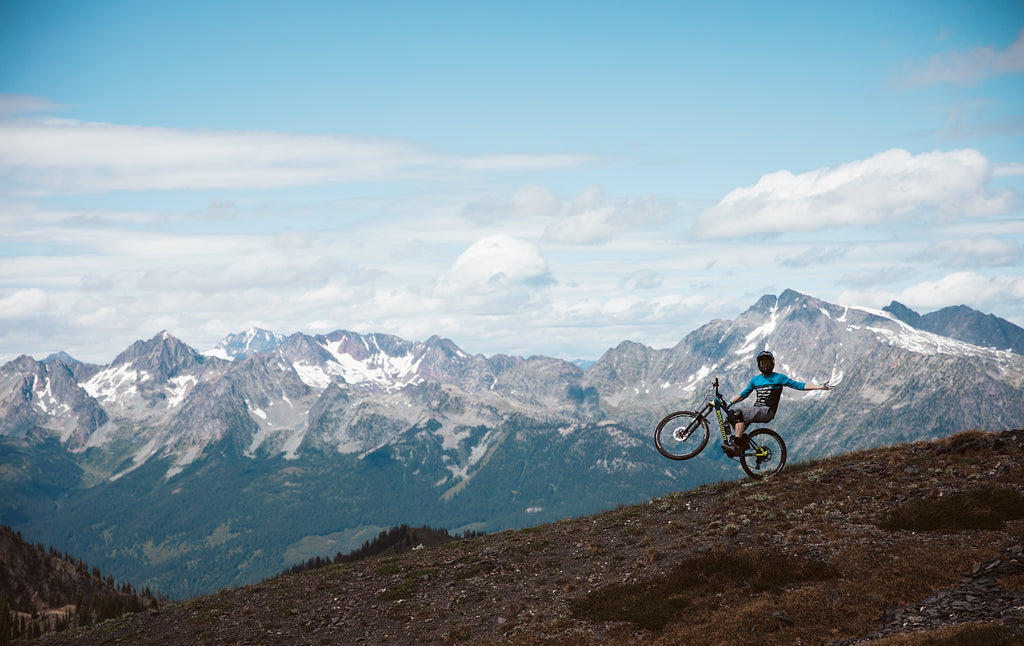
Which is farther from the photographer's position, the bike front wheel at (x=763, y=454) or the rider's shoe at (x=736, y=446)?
the bike front wheel at (x=763, y=454)

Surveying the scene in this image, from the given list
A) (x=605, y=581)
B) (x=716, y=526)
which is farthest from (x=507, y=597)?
(x=716, y=526)

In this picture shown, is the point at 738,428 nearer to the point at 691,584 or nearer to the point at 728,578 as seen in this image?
the point at 728,578

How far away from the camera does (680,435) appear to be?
3144 cm

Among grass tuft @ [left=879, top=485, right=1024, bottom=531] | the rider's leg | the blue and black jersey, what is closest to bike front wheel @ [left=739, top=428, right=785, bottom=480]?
the rider's leg

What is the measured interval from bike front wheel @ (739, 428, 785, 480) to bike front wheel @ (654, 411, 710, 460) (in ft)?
9.07

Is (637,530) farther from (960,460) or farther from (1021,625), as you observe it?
(1021,625)

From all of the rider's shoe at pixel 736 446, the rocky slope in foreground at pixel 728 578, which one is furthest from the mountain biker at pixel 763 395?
the rocky slope in foreground at pixel 728 578

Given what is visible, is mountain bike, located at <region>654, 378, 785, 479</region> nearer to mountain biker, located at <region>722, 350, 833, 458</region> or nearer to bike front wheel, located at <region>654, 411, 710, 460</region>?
bike front wheel, located at <region>654, 411, 710, 460</region>

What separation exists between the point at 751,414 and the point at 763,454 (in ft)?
12.7

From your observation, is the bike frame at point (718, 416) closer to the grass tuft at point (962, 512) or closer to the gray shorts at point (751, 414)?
the gray shorts at point (751, 414)

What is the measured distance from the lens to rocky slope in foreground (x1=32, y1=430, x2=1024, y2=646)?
2612cm

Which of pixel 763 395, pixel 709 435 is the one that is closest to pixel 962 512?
pixel 763 395

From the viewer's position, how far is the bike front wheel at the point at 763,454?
3341 cm

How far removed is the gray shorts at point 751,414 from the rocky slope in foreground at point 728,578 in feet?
22.6
